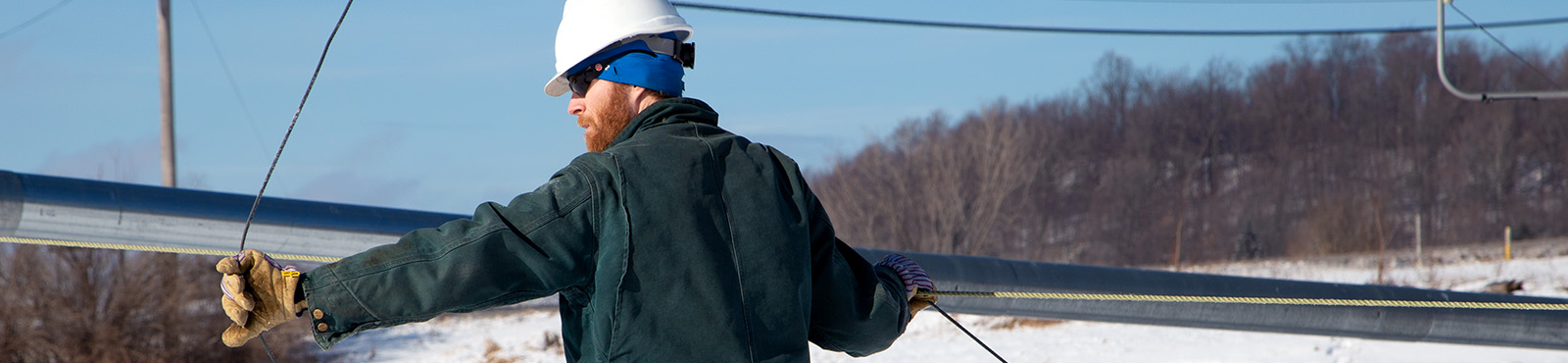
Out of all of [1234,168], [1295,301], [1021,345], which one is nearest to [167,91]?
[1021,345]

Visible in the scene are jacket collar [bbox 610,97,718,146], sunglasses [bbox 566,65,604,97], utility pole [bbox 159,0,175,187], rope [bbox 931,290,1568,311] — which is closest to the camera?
jacket collar [bbox 610,97,718,146]

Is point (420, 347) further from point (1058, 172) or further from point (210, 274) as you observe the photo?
point (1058, 172)

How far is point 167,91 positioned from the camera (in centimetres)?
1698

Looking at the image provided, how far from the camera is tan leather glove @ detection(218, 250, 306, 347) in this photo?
2102mm

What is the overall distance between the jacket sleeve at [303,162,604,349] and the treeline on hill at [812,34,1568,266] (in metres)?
45.5

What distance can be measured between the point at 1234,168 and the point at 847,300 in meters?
65.5

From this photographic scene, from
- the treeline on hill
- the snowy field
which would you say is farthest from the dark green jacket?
the treeline on hill

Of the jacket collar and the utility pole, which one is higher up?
the jacket collar

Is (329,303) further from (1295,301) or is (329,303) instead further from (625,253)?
(1295,301)

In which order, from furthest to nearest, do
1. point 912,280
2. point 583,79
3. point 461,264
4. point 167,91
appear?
point 167,91, point 912,280, point 583,79, point 461,264

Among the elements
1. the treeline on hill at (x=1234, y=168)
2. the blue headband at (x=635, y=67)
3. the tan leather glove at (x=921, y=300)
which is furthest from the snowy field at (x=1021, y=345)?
the treeline on hill at (x=1234, y=168)

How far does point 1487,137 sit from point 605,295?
216ft

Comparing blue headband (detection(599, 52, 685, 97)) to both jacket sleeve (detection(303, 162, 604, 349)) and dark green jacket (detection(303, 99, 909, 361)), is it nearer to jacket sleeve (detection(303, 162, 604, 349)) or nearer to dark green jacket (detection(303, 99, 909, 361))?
dark green jacket (detection(303, 99, 909, 361))

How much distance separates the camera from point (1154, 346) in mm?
10508
